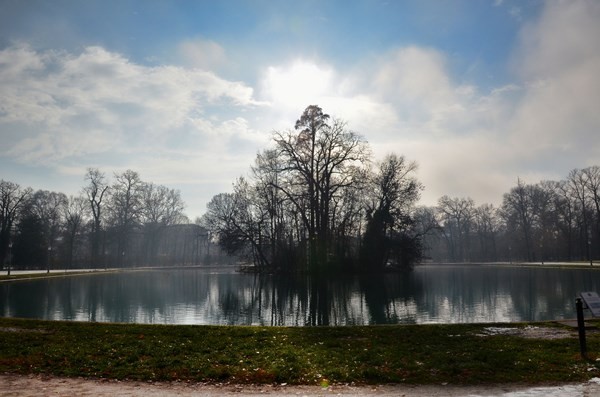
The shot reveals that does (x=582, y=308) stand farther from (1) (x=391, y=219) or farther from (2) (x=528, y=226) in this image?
(2) (x=528, y=226)

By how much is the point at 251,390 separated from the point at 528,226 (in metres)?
92.4

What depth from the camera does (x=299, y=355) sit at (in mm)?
10523

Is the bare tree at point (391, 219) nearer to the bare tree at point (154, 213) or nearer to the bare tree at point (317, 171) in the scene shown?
the bare tree at point (317, 171)

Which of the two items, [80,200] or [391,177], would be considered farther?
[80,200]

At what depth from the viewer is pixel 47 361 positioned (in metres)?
10.0

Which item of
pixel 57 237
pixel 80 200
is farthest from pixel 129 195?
pixel 57 237

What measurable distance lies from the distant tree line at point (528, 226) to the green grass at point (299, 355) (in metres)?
52.5

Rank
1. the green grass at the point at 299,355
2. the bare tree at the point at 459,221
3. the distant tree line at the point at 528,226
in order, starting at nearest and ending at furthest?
the green grass at the point at 299,355 → the distant tree line at the point at 528,226 → the bare tree at the point at 459,221

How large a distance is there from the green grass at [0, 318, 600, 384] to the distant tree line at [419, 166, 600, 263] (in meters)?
52.5

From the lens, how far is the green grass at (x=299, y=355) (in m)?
8.91

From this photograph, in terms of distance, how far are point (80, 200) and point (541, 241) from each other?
85.1 metres

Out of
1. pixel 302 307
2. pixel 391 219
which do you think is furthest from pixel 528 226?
pixel 302 307

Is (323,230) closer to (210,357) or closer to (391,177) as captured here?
(391,177)

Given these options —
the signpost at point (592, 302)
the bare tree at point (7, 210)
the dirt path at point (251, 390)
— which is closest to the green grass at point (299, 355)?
the dirt path at point (251, 390)
